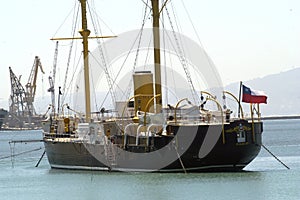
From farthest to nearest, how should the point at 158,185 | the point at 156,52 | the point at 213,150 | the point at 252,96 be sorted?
the point at 156,52
the point at 252,96
the point at 213,150
the point at 158,185

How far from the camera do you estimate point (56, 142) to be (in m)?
56.1

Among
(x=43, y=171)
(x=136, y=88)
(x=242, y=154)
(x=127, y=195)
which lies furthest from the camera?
(x=43, y=171)

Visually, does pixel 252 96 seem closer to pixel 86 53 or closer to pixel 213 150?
pixel 213 150

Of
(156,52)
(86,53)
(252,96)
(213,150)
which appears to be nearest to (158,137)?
(213,150)

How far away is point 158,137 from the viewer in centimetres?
4616

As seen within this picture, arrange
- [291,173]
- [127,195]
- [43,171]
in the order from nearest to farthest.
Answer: [127,195]
[291,173]
[43,171]

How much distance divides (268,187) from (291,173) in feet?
27.0

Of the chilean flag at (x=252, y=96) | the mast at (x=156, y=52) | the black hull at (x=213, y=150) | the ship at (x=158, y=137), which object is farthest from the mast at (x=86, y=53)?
the chilean flag at (x=252, y=96)

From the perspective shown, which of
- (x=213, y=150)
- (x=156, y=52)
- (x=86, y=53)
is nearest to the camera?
(x=213, y=150)

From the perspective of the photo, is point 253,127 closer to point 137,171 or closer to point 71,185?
point 137,171

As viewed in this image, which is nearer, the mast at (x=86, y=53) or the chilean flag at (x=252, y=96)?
the chilean flag at (x=252, y=96)

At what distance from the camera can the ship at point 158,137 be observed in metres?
45.4

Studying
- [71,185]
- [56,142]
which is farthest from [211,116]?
[56,142]

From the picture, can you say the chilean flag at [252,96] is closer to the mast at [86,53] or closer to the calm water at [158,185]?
the calm water at [158,185]
